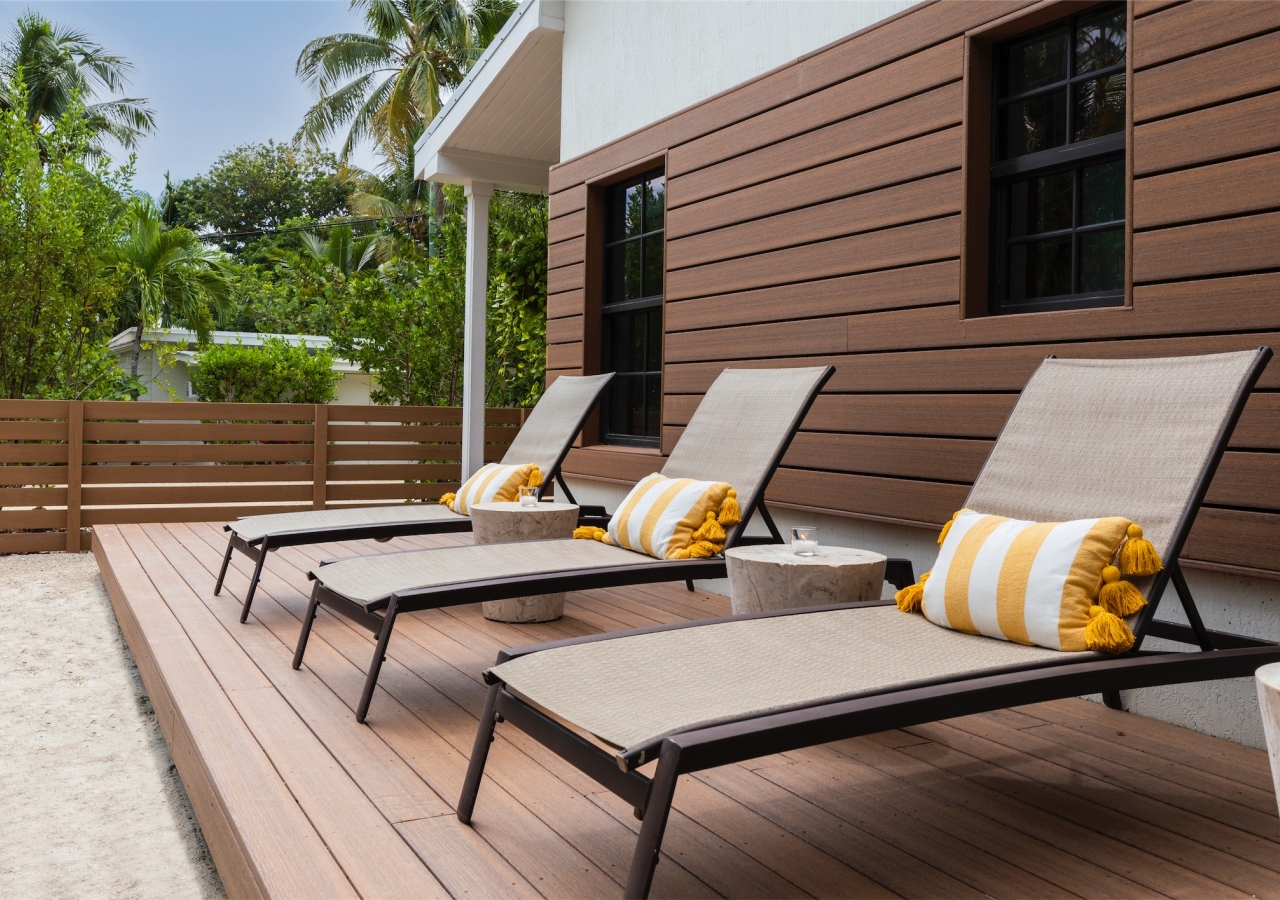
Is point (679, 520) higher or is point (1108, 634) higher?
point (679, 520)

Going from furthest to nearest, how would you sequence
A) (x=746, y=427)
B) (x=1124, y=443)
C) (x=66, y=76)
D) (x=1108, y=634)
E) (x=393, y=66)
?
(x=66, y=76)
(x=393, y=66)
(x=746, y=427)
(x=1124, y=443)
(x=1108, y=634)

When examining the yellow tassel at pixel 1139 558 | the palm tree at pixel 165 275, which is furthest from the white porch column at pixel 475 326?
the palm tree at pixel 165 275

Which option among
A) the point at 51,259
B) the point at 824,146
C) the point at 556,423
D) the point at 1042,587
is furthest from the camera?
the point at 51,259

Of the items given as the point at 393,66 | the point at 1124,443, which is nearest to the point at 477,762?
the point at 1124,443

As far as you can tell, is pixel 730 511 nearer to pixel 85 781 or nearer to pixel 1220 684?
pixel 1220 684

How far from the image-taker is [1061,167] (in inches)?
128

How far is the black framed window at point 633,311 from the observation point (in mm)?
5656

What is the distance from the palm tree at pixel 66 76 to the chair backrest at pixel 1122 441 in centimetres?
2380

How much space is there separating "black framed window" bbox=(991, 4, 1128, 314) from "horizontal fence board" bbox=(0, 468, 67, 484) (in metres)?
6.37

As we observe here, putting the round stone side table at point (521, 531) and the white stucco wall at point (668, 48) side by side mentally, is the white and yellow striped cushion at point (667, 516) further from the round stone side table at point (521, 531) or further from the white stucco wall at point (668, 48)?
the white stucco wall at point (668, 48)

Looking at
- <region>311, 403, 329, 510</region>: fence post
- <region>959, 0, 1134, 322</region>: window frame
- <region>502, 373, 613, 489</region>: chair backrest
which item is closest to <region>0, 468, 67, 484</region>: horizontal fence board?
<region>311, 403, 329, 510</region>: fence post

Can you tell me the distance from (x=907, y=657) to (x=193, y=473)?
6.60 meters

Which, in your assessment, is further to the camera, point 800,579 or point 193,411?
point 193,411

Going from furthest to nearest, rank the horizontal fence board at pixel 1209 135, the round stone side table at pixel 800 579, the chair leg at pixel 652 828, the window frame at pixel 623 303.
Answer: the window frame at pixel 623 303 → the round stone side table at pixel 800 579 → the horizontal fence board at pixel 1209 135 → the chair leg at pixel 652 828
